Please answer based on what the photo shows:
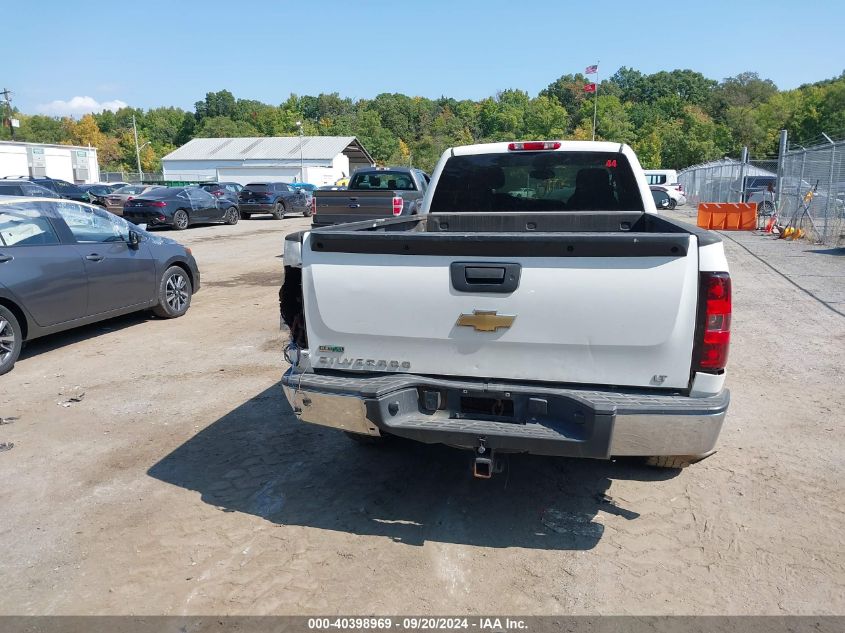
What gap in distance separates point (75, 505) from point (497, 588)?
273cm

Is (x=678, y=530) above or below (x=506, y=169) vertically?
below

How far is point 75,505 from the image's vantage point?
401 centimetres

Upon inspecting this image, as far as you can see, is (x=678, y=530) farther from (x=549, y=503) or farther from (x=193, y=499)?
(x=193, y=499)

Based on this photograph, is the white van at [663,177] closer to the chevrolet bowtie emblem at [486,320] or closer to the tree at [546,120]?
the chevrolet bowtie emblem at [486,320]

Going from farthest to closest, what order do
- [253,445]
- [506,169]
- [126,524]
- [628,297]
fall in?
[506,169] < [253,445] < [126,524] < [628,297]

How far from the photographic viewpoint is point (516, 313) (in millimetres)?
3182

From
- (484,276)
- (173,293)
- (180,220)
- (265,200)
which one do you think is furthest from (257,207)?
(484,276)


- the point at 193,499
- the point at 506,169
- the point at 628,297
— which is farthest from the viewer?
the point at 506,169

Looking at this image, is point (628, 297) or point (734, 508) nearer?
point (628, 297)

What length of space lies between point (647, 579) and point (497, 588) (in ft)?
2.54

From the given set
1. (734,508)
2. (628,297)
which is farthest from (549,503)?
(628,297)

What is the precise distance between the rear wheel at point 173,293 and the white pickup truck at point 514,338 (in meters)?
5.71

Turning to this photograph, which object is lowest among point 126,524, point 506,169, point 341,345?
point 126,524

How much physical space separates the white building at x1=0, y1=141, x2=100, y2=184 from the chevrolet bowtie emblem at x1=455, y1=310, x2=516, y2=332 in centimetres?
5707
